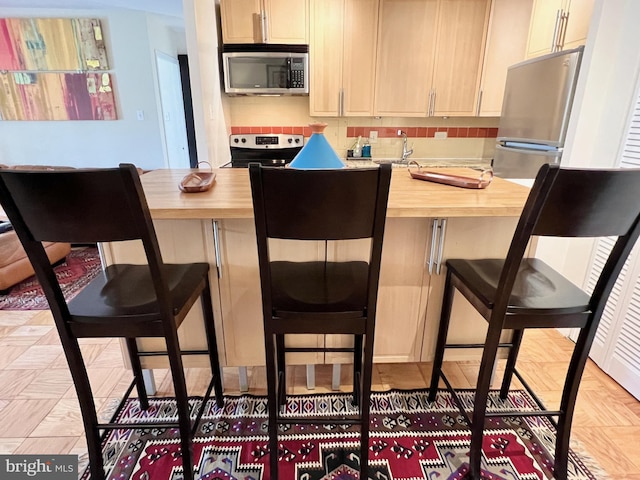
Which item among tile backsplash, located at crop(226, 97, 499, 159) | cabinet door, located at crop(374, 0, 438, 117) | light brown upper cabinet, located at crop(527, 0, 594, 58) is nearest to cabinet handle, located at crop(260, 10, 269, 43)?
tile backsplash, located at crop(226, 97, 499, 159)

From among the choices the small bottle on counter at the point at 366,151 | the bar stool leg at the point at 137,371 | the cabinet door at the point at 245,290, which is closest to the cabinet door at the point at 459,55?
the small bottle on counter at the point at 366,151

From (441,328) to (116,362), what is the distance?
170 cm

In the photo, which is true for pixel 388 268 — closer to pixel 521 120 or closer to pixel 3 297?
pixel 521 120

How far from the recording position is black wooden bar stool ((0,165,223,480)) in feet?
2.76

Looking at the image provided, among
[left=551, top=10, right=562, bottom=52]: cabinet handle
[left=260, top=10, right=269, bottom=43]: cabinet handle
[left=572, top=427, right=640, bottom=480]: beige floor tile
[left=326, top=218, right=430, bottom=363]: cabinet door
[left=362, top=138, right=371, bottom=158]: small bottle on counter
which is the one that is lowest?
A: [left=572, top=427, right=640, bottom=480]: beige floor tile

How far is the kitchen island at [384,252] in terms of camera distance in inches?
51.3

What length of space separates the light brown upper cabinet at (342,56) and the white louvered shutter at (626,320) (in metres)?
2.09

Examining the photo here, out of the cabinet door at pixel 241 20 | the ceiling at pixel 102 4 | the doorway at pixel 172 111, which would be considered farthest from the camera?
the doorway at pixel 172 111

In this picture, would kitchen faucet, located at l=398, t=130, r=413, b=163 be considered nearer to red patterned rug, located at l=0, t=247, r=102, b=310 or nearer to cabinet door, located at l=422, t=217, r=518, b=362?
cabinet door, located at l=422, t=217, r=518, b=362

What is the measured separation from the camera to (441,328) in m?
1.51

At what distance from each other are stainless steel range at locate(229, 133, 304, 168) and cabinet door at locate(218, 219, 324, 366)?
2168 mm

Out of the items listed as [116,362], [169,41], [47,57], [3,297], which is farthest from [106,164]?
[116,362]

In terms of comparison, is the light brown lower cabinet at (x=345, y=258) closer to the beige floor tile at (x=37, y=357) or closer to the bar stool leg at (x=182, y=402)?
the bar stool leg at (x=182, y=402)

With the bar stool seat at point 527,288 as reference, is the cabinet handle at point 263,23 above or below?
above
